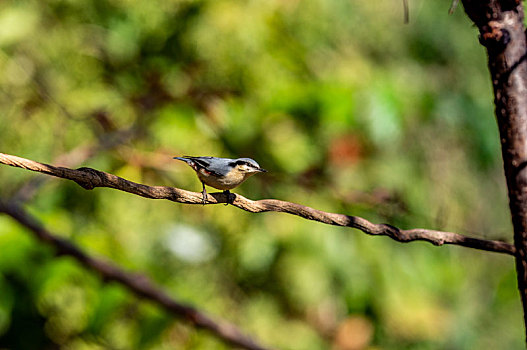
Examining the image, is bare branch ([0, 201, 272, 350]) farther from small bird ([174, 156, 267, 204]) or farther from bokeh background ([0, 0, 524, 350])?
small bird ([174, 156, 267, 204])

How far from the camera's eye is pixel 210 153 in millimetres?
1945

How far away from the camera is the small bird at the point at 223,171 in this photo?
1.12 metres

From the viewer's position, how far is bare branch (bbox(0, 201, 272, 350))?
55.5 inches

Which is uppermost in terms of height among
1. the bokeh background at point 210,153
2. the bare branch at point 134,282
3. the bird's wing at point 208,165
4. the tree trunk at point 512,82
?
the bokeh background at point 210,153

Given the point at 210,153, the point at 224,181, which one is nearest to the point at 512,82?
the point at 224,181

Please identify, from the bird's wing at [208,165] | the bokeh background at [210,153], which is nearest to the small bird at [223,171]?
the bird's wing at [208,165]

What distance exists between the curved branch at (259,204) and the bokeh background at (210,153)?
0.88 meters

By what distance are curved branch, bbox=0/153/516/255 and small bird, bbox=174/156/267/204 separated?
1.22ft

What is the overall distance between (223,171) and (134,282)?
491 mm

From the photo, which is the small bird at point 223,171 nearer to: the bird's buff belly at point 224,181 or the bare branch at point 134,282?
the bird's buff belly at point 224,181

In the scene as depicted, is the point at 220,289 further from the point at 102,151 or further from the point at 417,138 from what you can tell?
the point at 417,138

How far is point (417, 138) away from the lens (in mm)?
3010

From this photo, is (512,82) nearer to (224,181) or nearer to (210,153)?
(224,181)

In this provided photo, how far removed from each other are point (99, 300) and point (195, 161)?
61cm
